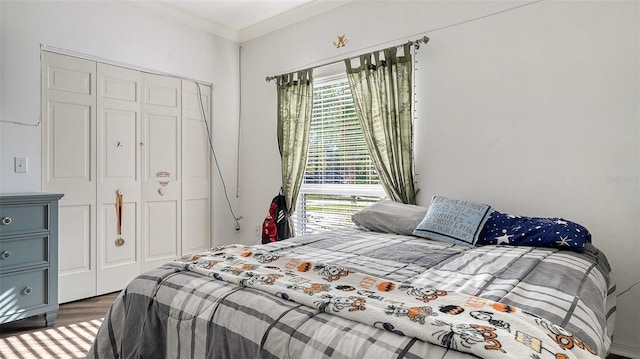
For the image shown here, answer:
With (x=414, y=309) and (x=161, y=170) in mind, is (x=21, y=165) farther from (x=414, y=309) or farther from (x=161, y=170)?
(x=414, y=309)

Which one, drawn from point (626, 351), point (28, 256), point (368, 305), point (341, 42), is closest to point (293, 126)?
point (341, 42)

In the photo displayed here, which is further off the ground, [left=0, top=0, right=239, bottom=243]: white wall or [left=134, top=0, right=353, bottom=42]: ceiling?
[left=134, top=0, right=353, bottom=42]: ceiling

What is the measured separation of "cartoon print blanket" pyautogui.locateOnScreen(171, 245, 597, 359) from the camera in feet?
2.54

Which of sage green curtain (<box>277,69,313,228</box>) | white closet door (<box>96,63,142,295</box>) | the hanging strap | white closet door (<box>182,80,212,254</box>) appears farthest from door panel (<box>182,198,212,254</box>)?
sage green curtain (<box>277,69,313,228</box>)

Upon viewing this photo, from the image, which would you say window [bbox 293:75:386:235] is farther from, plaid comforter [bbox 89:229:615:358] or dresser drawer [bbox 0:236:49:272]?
dresser drawer [bbox 0:236:49:272]

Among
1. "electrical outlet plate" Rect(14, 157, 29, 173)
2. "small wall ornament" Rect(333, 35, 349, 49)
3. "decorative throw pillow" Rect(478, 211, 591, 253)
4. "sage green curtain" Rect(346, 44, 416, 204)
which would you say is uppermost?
"small wall ornament" Rect(333, 35, 349, 49)

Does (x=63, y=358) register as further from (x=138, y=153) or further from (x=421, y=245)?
(x=421, y=245)

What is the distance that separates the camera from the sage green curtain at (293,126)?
3469mm

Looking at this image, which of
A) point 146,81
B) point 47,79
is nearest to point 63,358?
point 47,79

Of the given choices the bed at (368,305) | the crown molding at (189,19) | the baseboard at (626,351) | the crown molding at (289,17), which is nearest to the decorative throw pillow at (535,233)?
the bed at (368,305)

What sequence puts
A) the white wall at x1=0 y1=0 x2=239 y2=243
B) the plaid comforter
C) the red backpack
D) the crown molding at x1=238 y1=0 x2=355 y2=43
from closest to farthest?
the plaid comforter
the white wall at x1=0 y1=0 x2=239 y2=243
the crown molding at x1=238 y1=0 x2=355 y2=43
the red backpack

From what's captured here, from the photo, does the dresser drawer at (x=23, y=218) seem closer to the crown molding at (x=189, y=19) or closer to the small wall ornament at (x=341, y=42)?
the crown molding at (x=189, y=19)

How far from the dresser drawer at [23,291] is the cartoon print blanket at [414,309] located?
173 cm

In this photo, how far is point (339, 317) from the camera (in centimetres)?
97
